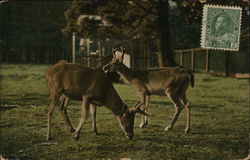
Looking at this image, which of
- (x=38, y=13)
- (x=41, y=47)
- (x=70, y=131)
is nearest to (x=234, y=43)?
(x=70, y=131)

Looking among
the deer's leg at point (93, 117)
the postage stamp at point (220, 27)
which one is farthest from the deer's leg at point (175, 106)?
the deer's leg at point (93, 117)

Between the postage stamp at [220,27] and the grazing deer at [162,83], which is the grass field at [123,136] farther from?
the postage stamp at [220,27]

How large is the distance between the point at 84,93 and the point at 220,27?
3.53 m

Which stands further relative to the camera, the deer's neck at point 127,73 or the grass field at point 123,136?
the deer's neck at point 127,73

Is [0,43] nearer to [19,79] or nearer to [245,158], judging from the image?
[19,79]

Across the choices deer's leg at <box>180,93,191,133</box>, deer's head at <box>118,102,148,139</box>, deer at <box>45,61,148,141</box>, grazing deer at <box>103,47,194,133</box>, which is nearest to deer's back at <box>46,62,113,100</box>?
deer at <box>45,61,148,141</box>

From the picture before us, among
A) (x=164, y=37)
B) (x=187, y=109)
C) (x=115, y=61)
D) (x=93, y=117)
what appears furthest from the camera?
(x=164, y=37)

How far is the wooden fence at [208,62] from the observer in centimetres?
1281

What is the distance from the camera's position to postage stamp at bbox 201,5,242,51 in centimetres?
1021

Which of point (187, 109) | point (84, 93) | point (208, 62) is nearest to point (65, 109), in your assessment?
point (84, 93)

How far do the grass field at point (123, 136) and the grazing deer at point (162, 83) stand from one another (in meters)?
0.25

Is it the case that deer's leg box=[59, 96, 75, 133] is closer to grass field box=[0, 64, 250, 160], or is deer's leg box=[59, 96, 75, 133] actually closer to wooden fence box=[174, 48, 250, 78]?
grass field box=[0, 64, 250, 160]

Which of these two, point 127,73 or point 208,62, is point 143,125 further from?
point 208,62

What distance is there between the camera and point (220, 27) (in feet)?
33.6
